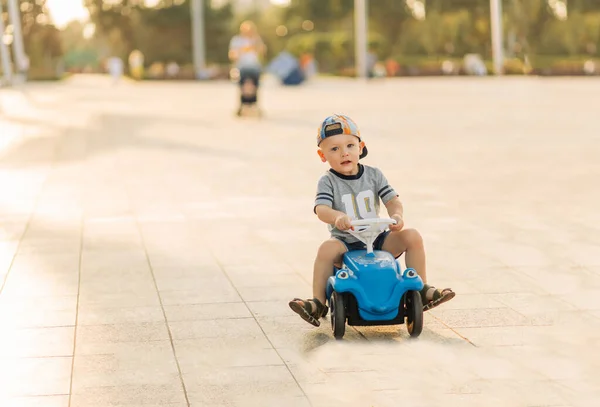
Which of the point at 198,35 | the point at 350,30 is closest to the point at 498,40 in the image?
the point at 198,35

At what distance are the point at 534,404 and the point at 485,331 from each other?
130cm

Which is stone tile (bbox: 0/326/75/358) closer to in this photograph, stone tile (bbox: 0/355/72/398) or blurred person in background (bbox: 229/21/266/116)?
stone tile (bbox: 0/355/72/398)

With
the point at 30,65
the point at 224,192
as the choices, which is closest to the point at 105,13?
the point at 30,65

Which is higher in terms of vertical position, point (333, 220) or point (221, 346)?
point (333, 220)

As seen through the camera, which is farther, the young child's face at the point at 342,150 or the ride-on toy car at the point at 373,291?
the young child's face at the point at 342,150

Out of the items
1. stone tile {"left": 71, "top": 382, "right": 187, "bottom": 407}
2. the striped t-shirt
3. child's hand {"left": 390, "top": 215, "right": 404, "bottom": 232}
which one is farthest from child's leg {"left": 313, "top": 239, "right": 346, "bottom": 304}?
stone tile {"left": 71, "top": 382, "right": 187, "bottom": 407}

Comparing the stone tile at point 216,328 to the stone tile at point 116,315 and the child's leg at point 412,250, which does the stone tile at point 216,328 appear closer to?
the stone tile at point 116,315

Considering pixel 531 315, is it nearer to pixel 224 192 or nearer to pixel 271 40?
pixel 224 192

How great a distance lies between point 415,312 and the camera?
5934 mm

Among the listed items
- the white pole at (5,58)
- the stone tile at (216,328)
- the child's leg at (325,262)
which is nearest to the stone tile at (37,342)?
the stone tile at (216,328)

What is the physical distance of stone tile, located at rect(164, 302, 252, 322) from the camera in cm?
653

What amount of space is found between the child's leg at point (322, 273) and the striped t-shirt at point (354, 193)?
0.11 metres

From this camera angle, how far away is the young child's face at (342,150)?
20.1 ft

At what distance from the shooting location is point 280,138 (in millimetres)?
19156
